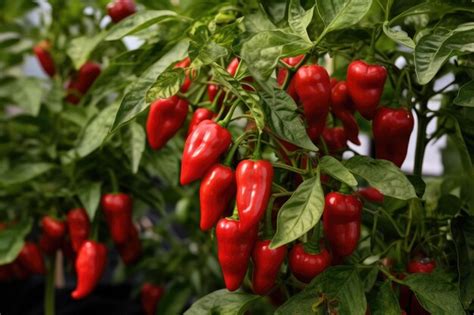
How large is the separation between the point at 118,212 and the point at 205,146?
0.48 metres

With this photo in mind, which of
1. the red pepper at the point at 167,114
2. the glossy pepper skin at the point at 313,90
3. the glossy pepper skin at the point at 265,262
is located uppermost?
the glossy pepper skin at the point at 313,90

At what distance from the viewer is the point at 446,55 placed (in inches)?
26.2

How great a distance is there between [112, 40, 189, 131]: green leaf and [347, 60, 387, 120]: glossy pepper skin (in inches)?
8.5

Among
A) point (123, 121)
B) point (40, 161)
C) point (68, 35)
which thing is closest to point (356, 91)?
point (123, 121)

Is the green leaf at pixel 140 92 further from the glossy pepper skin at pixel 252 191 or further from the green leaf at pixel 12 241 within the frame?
the green leaf at pixel 12 241

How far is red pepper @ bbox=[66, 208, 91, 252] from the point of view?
1.17 m

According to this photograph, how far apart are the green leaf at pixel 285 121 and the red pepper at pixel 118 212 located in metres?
0.51

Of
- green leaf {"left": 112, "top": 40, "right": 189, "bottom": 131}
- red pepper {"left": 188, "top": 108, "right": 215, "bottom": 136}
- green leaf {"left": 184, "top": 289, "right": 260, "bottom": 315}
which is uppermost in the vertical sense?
green leaf {"left": 112, "top": 40, "right": 189, "bottom": 131}

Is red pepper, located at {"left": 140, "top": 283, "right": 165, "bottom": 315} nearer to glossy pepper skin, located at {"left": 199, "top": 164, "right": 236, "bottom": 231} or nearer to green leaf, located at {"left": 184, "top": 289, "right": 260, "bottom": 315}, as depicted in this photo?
green leaf, located at {"left": 184, "top": 289, "right": 260, "bottom": 315}

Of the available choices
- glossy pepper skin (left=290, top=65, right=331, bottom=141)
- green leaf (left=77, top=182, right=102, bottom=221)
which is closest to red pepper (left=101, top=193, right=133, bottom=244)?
green leaf (left=77, top=182, right=102, bottom=221)

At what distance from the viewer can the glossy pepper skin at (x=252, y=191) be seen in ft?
2.22

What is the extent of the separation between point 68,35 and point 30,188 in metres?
0.39

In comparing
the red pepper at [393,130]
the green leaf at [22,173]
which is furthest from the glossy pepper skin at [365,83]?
the green leaf at [22,173]

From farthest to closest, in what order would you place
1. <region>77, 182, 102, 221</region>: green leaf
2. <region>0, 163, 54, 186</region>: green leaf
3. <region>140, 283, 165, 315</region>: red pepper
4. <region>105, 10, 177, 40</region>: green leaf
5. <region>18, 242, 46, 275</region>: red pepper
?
<region>140, 283, 165, 315</region>: red pepper < <region>18, 242, 46, 275</region>: red pepper < <region>0, 163, 54, 186</region>: green leaf < <region>77, 182, 102, 221</region>: green leaf < <region>105, 10, 177, 40</region>: green leaf
